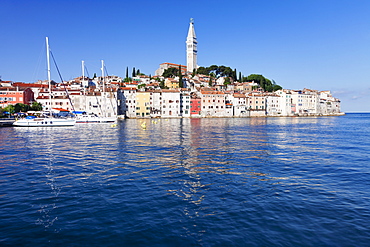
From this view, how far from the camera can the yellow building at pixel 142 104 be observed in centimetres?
8450

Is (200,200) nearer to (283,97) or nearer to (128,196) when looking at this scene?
(128,196)

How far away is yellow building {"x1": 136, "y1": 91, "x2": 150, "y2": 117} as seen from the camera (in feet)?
277

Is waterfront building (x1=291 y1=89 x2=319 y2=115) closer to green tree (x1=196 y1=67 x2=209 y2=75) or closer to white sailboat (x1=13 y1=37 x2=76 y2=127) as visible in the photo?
green tree (x1=196 y1=67 x2=209 y2=75)

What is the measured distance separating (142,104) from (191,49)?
213ft

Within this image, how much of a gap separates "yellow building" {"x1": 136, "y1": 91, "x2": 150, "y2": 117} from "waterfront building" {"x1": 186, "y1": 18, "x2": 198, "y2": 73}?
59.4m

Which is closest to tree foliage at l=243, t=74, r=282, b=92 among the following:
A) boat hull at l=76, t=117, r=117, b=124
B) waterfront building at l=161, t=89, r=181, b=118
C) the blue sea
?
waterfront building at l=161, t=89, r=181, b=118

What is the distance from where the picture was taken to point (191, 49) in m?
138

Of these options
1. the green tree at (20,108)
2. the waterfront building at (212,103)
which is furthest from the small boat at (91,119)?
the waterfront building at (212,103)

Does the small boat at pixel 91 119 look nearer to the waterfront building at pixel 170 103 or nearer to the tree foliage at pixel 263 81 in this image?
the waterfront building at pixel 170 103

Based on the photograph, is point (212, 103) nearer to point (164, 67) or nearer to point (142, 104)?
point (142, 104)

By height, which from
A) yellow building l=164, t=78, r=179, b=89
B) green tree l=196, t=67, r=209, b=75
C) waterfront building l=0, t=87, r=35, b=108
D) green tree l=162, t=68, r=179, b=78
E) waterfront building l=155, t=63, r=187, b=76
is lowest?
waterfront building l=0, t=87, r=35, b=108

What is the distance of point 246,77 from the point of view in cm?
12888

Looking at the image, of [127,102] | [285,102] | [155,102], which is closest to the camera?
[127,102]

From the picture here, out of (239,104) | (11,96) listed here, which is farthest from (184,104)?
(11,96)
